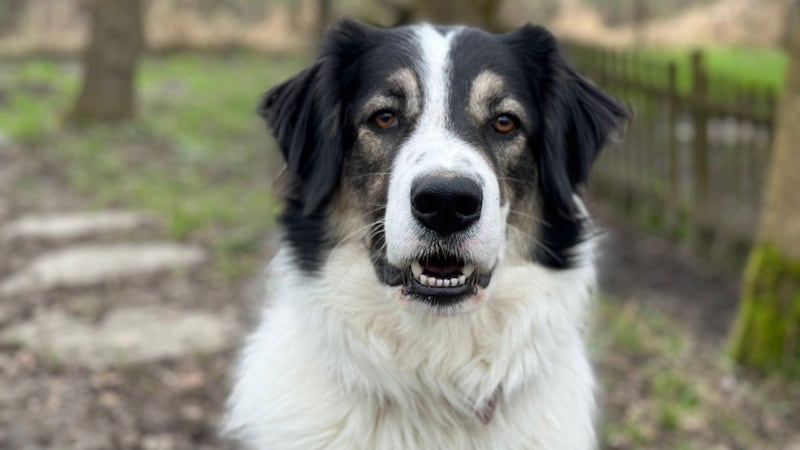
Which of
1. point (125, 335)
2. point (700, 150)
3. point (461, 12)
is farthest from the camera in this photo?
point (461, 12)

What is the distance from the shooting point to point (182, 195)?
369 inches

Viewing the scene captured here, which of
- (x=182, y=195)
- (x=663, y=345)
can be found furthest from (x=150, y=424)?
(x=182, y=195)

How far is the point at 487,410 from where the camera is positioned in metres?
3.15

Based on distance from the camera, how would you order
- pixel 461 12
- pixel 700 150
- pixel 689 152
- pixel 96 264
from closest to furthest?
pixel 96 264, pixel 700 150, pixel 689 152, pixel 461 12

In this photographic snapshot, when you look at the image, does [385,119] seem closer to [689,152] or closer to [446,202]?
[446,202]

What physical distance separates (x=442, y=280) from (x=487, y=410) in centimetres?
49

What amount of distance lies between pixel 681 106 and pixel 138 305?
5028mm

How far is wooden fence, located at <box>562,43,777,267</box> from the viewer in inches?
306

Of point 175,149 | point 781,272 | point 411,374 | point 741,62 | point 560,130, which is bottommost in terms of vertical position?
point 741,62

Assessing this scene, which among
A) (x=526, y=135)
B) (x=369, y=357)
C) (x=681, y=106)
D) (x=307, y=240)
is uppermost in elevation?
(x=526, y=135)

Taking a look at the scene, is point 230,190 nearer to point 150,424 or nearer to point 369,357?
point 150,424

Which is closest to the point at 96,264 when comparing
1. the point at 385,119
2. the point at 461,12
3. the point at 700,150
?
the point at 385,119

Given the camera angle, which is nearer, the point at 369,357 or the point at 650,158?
the point at 369,357

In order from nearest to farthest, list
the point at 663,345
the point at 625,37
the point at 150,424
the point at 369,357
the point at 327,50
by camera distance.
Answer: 1. the point at 369,357
2. the point at 327,50
3. the point at 150,424
4. the point at 663,345
5. the point at 625,37
